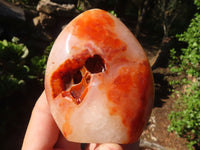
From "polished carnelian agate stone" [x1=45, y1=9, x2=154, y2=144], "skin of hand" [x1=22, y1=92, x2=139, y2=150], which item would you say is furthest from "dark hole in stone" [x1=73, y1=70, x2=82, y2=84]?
"skin of hand" [x1=22, y1=92, x2=139, y2=150]

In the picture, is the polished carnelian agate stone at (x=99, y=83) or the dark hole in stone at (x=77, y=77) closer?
the polished carnelian agate stone at (x=99, y=83)

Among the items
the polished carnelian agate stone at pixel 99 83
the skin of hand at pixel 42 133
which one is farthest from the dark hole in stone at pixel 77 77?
the skin of hand at pixel 42 133

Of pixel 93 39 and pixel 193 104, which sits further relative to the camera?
pixel 193 104

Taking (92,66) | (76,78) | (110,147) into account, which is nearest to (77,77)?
(76,78)

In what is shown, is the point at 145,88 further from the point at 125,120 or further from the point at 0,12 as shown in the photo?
the point at 0,12

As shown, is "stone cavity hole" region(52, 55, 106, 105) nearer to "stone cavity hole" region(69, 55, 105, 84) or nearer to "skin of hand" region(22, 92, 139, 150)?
"stone cavity hole" region(69, 55, 105, 84)

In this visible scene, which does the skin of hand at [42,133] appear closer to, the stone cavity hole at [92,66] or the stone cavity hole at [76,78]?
the stone cavity hole at [76,78]

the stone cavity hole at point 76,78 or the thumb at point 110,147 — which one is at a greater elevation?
the stone cavity hole at point 76,78

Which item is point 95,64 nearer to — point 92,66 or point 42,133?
point 92,66

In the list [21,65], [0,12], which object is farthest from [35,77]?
[0,12]
